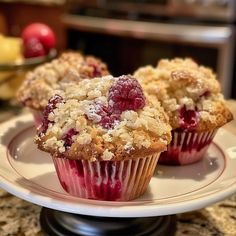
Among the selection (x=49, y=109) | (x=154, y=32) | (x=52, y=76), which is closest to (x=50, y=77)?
(x=52, y=76)

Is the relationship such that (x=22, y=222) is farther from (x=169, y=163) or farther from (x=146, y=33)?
(x=146, y=33)

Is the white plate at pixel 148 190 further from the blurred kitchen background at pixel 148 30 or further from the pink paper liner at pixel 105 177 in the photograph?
the blurred kitchen background at pixel 148 30

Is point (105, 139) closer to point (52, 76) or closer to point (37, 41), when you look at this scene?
point (52, 76)

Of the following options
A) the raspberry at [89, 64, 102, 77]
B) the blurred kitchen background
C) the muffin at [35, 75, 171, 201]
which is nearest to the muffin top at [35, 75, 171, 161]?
the muffin at [35, 75, 171, 201]

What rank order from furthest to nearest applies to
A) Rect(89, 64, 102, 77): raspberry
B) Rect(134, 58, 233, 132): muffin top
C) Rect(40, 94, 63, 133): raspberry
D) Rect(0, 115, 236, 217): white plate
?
Rect(89, 64, 102, 77): raspberry
Rect(134, 58, 233, 132): muffin top
Rect(40, 94, 63, 133): raspberry
Rect(0, 115, 236, 217): white plate

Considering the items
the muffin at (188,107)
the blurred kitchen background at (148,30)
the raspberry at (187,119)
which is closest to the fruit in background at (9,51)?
the muffin at (188,107)

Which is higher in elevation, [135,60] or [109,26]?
[109,26]

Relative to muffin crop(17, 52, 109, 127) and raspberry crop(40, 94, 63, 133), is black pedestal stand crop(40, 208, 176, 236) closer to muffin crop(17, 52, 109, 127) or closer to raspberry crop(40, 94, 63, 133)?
raspberry crop(40, 94, 63, 133)

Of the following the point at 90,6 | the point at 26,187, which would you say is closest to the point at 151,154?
the point at 26,187
